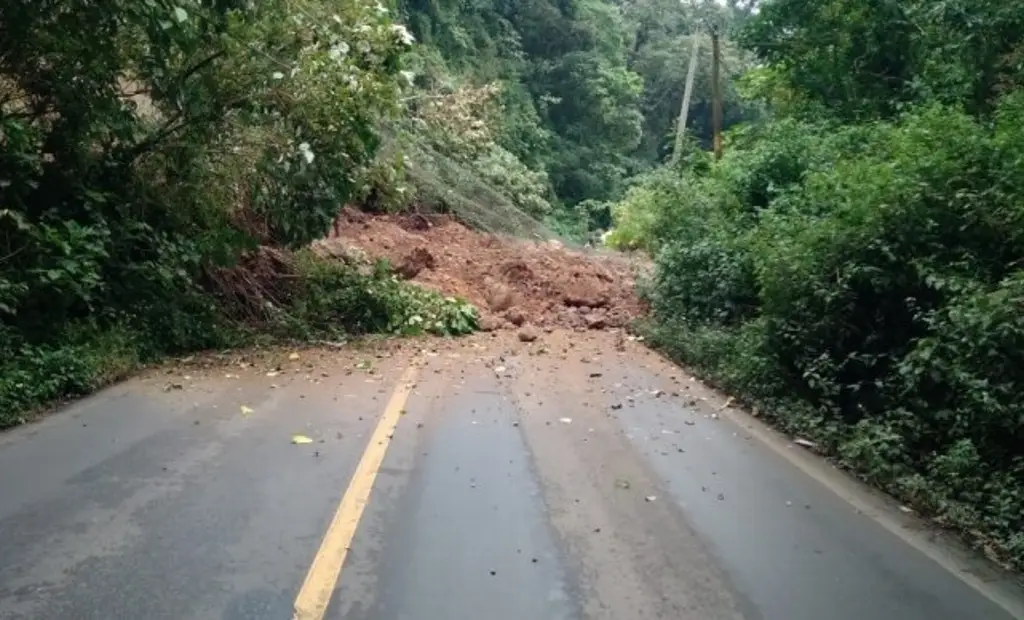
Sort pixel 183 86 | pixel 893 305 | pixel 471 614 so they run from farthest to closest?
pixel 183 86, pixel 893 305, pixel 471 614

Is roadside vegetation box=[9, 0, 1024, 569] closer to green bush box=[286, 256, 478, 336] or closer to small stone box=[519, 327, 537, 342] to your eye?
green bush box=[286, 256, 478, 336]

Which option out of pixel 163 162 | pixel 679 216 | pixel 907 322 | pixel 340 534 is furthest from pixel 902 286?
pixel 679 216

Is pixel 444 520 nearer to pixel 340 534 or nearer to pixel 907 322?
pixel 340 534

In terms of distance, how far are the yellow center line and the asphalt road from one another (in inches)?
0.7

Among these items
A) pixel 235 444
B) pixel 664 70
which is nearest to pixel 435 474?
A: pixel 235 444

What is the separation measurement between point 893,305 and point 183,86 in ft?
28.6

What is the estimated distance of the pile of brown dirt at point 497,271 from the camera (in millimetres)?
18828

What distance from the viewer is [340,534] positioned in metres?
5.70

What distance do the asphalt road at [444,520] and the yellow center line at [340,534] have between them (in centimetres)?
2

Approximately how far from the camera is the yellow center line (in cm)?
471

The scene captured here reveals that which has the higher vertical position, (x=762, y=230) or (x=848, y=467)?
(x=762, y=230)

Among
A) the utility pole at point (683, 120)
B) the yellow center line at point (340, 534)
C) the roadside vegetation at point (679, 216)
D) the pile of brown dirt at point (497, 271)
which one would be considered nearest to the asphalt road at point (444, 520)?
the yellow center line at point (340, 534)

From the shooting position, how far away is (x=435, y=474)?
23.5ft

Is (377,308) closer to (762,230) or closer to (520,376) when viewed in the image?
(520,376)
